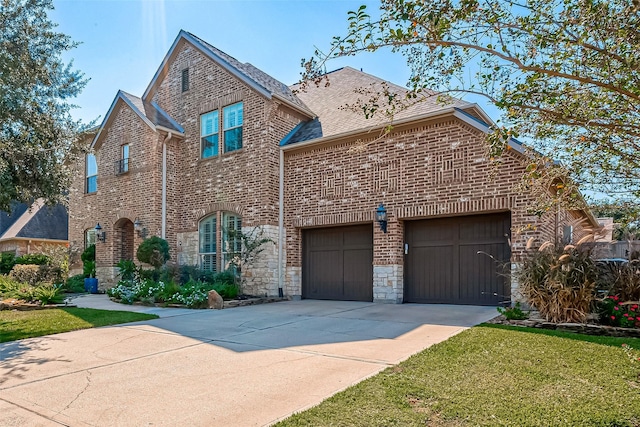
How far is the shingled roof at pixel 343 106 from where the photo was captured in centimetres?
1095

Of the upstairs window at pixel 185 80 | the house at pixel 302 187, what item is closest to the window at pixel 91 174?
the house at pixel 302 187

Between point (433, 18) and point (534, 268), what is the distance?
5.34m

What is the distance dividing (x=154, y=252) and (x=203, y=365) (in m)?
8.90

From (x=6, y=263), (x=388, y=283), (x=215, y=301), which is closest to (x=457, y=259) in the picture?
(x=388, y=283)

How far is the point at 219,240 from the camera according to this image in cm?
1356

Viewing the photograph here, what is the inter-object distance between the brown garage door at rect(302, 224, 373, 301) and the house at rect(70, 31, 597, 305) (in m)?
0.04

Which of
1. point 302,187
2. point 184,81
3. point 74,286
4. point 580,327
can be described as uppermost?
point 184,81

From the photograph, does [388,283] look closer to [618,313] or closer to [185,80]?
[618,313]

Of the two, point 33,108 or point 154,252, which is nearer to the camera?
point 33,108

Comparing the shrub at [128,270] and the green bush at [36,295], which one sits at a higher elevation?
the shrub at [128,270]

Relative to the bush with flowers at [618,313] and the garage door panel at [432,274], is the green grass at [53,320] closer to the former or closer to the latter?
the garage door panel at [432,274]

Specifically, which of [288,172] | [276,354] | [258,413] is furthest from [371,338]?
[288,172]

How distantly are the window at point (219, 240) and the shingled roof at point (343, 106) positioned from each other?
3.06 m

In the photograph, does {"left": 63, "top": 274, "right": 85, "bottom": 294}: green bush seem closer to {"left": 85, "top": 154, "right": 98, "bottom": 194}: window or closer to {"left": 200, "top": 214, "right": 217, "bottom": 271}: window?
{"left": 85, "top": 154, "right": 98, "bottom": 194}: window
